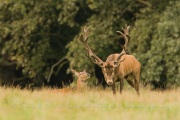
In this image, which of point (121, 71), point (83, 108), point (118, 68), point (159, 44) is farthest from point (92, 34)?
point (83, 108)

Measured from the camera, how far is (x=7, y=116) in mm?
7426

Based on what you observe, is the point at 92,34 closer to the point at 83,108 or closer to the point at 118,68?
the point at 118,68

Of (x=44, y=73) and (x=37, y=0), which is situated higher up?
(x=37, y=0)

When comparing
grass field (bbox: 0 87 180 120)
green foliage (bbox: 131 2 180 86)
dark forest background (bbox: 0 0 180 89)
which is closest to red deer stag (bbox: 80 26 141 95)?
grass field (bbox: 0 87 180 120)

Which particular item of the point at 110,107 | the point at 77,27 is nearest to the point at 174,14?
the point at 77,27

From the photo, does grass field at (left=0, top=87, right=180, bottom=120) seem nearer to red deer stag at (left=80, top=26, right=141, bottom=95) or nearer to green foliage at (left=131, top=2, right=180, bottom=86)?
red deer stag at (left=80, top=26, right=141, bottom=95)

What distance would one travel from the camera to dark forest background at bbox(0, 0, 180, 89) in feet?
63.2

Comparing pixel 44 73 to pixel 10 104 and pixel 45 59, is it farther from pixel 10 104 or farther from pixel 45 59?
pixel 10 104

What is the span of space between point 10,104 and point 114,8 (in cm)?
1221

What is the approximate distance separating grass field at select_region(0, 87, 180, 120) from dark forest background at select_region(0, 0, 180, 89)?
27.7 ft

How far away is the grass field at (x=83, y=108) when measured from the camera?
7527 millimetres

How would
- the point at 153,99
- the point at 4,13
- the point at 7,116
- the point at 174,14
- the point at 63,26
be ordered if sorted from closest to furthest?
the point at 7,116 < the point at 153,99 < the point at 174,14 < the point at 4,13 < the point at 63,26

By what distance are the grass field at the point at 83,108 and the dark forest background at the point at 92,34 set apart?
8.45 metres

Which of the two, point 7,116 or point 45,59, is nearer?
point 7,116
